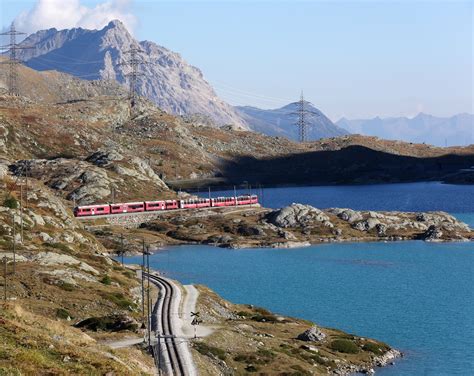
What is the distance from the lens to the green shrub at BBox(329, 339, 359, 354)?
2815 inches

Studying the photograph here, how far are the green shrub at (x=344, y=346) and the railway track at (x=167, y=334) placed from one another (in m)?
16.0

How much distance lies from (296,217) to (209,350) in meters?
121

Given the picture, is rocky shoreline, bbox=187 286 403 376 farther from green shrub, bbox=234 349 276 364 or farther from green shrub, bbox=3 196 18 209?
green shrub, bbox=3 196 18 209

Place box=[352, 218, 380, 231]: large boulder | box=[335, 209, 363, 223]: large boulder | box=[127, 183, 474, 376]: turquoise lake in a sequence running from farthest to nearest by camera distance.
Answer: box=[335, 209, 363, 223]: large boulder < box=[352, 218, 380, 231]: large boulder < box=[127, 183, 474, 376]: turquoise lake

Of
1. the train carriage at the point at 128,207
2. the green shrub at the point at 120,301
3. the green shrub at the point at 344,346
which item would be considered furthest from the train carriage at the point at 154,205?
the green shrub at the point at 344,346

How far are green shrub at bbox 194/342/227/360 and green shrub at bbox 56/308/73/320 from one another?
13.0 meters

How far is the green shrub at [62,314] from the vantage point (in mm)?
65131

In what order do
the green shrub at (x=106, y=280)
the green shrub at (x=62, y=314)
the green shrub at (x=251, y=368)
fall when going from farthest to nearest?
the green shrub at (x=106, y=280) → the green shrub at (x=62, y=314) → the green shrub at (x=251, y=368)

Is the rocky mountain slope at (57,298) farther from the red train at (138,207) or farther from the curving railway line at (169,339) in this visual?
the red train at (138,207)

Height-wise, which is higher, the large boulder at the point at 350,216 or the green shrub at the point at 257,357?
the large boulder at the point at 350,216

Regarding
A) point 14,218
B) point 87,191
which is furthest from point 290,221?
point 14,218

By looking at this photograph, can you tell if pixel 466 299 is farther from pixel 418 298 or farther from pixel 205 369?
pixel 205 369

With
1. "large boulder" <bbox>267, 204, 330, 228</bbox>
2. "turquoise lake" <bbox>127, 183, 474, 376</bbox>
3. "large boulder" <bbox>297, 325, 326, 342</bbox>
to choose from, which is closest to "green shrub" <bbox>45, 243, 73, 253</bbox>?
"turquoise lake" <bbox>127, 183, 474, 376</bbox>

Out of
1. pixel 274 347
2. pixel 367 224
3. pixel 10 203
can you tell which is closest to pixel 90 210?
pixel 367 224
